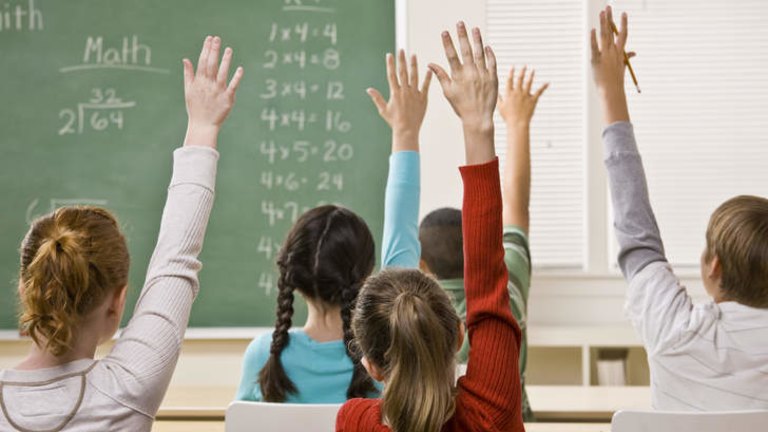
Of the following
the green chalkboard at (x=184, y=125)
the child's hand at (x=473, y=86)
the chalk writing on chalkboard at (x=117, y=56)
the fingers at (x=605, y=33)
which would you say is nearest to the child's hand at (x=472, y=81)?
the child's hand at (x=473, y=86)

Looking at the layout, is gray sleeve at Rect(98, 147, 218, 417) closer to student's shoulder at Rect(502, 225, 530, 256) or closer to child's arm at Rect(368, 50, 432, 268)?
child's arm at Rect(368, 50, 432, 268)

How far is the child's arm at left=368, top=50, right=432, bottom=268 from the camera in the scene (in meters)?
2.01

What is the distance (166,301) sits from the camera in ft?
4.21

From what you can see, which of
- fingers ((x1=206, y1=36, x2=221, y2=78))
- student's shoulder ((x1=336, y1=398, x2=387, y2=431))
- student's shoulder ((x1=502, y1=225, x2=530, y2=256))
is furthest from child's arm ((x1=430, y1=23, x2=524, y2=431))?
student's shoulder ((x1=502, y1=225, x2=530, y2=256))

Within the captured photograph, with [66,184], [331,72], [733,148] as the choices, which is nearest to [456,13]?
[331,72]

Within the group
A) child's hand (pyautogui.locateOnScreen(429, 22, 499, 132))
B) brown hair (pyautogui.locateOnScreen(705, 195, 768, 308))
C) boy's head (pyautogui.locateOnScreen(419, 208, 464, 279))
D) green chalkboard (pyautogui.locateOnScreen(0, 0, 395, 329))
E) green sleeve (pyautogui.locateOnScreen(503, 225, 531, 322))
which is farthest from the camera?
green chalkboard (pyautogui.locateOnScreen(0, 0, 395, 329))

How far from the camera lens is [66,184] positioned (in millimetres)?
3598

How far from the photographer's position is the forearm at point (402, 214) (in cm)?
200

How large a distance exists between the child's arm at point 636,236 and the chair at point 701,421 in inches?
8.9

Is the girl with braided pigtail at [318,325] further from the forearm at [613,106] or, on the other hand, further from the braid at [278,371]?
the forearm at [613,106]

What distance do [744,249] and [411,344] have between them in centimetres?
83

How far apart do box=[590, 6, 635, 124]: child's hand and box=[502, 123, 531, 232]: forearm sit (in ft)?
1.68

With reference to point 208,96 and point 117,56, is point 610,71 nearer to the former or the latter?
point 208,96

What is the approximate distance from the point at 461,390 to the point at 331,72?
249cm
